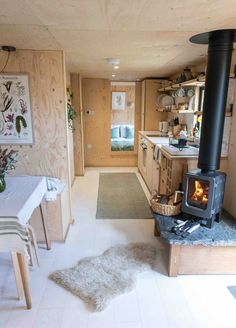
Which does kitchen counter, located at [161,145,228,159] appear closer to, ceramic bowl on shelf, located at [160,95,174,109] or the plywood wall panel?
the plywood wall panel

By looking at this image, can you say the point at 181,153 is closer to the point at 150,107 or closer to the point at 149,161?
the point at 149,161

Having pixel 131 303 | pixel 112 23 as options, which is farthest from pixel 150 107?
pixel 131 303

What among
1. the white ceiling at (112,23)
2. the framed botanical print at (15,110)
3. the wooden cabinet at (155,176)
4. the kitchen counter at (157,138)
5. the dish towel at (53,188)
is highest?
the white ceiling at (112,23)

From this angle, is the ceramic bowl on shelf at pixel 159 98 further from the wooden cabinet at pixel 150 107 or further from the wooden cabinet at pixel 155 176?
the wooden cabinet at pixel 155 176

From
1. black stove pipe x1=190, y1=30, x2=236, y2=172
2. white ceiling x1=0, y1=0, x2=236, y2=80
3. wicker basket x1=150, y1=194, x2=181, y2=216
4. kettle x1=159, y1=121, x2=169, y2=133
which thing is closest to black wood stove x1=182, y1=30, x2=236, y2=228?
black stove pipe x1=190, y1=30, x2=236, y2=172

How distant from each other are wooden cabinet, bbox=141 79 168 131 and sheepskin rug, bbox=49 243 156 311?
3547 millimetres

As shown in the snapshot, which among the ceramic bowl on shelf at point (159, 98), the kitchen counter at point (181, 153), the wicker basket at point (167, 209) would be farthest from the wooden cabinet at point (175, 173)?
the ceramic bowl on shelf at point (159, 98)

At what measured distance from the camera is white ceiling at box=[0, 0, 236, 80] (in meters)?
1.47

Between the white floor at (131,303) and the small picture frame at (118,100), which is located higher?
the small picture frame at (118,100)

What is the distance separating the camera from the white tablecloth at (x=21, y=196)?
68.8 inches

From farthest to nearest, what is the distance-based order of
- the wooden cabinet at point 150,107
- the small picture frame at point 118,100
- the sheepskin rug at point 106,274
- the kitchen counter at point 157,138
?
the small picture frame at point 118,100 → the wooden cabinet at point 150,107 → the kitchen counter at point 157,138 → the sheepskin rug at point 106,274

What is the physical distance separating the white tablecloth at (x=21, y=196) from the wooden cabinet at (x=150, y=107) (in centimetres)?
361

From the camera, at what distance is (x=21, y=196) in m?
2.03

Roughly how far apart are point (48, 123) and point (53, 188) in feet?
2.34
